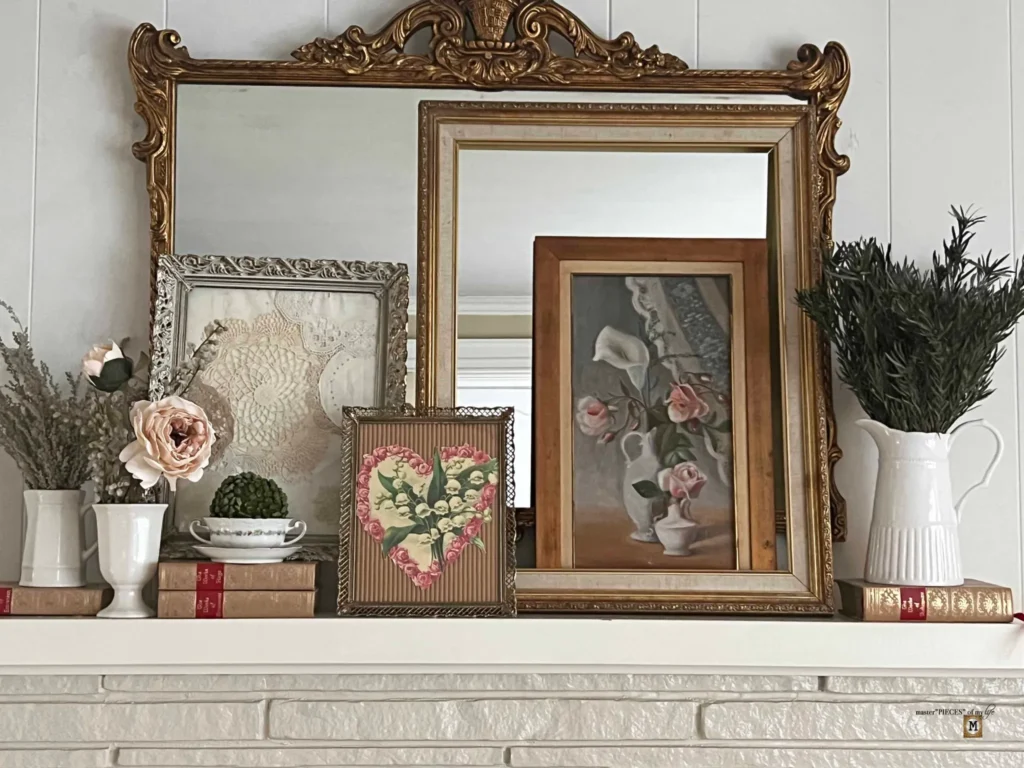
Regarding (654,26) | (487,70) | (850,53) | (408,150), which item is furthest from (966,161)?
(408,150)

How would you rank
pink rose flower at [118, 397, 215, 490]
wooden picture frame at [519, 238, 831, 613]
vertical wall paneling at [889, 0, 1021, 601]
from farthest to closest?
vertical wall paneling at [889, 0, 1021, 601]
wooden picture frame at [519, 238, 831, 613]
pink rose flower at [118, 397, 215, 490]

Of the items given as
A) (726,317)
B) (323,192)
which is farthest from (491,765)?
(323,192)

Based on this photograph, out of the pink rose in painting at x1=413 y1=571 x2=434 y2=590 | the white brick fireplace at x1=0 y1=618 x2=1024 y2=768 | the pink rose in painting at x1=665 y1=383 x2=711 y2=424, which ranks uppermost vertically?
the pink rose in painting at x1=665 y1=383 x2=711 y2=424

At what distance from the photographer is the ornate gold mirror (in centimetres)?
145

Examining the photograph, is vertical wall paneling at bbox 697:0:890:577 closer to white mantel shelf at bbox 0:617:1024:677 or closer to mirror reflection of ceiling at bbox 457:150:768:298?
mirror reflection of ceiling at bbox 457:150:768:298

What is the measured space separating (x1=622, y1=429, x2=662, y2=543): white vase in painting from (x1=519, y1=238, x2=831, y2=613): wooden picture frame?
0.04ft

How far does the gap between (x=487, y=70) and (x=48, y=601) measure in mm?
932

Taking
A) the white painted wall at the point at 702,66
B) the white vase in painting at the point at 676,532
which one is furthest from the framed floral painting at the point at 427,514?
the white painted wall at the point at 702,66

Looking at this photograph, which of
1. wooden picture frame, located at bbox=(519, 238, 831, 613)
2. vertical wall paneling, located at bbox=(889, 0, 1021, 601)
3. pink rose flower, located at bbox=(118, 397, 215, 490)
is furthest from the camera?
vertical wall paneling, located at bbox=(889, 0, 1021, 601)

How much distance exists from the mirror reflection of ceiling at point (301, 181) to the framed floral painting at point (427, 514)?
23cm

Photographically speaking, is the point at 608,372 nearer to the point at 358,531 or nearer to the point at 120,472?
the point at 358,531

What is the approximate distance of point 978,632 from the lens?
1.29 metres

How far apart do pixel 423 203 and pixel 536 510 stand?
46 centimetres

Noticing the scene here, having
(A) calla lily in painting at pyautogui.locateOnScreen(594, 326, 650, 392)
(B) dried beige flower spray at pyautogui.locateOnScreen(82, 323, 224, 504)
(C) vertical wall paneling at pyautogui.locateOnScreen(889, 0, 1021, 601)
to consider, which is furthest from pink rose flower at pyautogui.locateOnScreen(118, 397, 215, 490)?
(C) vertical wall paneling at pyautogui.locateOnScreen(889, 0, 1021, 601)
